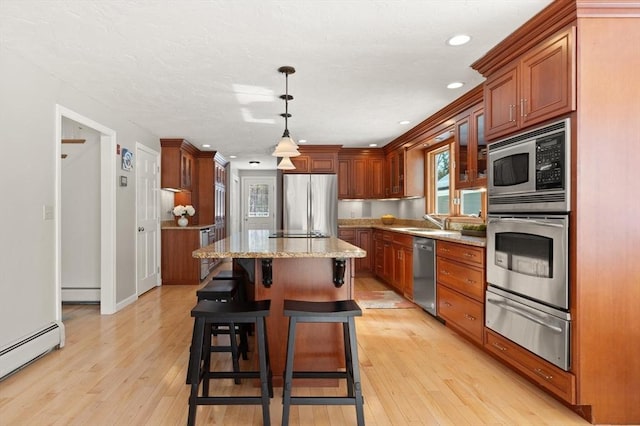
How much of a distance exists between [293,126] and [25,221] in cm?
312

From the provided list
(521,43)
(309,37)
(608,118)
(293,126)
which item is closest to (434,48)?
(521,43)

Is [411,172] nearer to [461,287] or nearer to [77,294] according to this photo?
[461,287]

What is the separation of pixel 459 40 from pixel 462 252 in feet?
5.60

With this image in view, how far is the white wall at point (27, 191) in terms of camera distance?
8.55 ft

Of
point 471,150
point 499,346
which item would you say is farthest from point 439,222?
point 499,346

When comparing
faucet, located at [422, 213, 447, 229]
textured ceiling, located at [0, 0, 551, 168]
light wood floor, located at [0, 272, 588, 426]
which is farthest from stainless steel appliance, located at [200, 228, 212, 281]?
faucet, located at [422, 213, 447, 229]

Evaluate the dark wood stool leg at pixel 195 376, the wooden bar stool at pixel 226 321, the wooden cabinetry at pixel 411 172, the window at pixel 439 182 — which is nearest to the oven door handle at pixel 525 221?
the wooden bar stool at pixel 226 321

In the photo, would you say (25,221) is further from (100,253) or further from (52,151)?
(100,253)

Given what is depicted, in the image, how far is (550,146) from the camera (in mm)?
2221

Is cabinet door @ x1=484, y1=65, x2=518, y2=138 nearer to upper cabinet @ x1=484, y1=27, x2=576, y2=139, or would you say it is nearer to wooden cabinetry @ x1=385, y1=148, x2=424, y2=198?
upper cabinet @ x1=484, y1=27, x2=576, y2=139

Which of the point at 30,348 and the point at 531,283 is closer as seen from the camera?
the point at 531,283

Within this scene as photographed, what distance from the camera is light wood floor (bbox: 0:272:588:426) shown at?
207cm

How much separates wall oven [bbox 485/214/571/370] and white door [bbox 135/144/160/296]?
4.24 metres

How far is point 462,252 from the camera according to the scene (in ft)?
10.8
